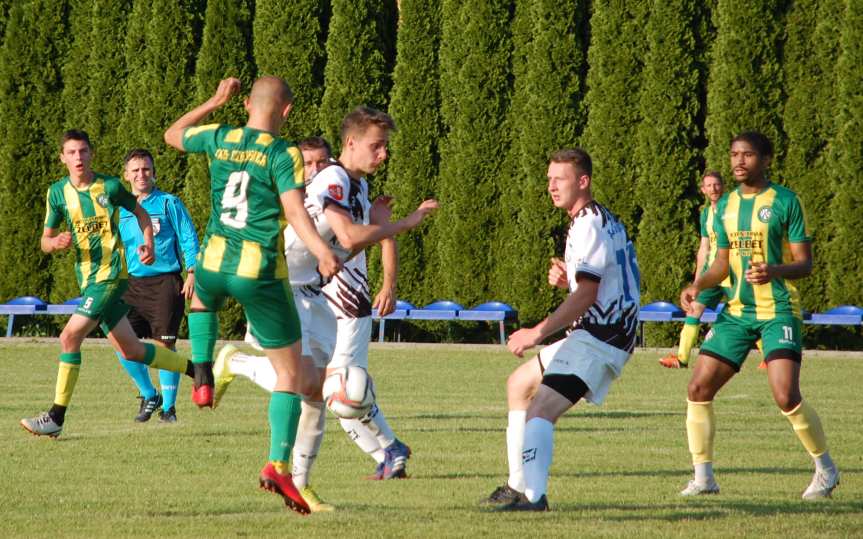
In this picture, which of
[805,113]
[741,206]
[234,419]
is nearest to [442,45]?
[805,113]

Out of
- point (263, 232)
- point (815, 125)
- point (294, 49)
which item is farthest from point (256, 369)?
point (294, 49)

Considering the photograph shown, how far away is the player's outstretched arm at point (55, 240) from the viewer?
1127 centimetres

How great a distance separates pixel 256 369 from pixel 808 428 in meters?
3.59

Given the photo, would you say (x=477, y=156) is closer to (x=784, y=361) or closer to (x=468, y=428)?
(x=468, y=428)

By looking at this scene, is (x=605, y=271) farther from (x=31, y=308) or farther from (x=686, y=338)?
(x=31, y=308)

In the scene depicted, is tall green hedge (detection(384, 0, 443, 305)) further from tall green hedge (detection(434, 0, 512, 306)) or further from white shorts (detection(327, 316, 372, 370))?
white shorts (detection(327, 316, 372, 370))

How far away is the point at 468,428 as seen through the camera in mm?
12133

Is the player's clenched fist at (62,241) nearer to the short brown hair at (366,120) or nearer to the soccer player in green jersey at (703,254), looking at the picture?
the short brown hair at (366,120)

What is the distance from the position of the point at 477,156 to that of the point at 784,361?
665 inches

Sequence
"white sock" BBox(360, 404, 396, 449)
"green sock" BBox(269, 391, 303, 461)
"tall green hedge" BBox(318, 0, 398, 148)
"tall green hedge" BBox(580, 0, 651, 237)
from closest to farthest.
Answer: "green sock" BBox(269, 391, 303, 461) < "white sock" BBox(360, 404, 396, 449) < "tall green hedge" BBox(580, 0, 651, 237) < "tall green hedge" BBox(318, 0, 398, 148)


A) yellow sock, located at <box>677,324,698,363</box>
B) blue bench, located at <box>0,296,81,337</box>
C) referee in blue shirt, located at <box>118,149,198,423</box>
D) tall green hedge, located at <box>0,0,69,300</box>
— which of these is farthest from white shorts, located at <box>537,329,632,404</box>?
tall green hedge, located at <box>0,0,69,300</box>

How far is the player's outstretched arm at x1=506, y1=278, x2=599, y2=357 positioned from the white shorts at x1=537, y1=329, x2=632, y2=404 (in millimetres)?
227

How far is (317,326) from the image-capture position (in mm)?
8383

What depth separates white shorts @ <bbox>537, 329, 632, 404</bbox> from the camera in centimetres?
756
